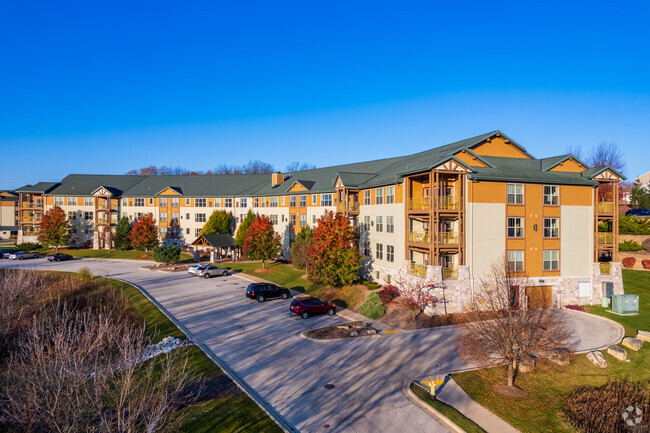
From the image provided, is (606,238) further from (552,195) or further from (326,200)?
(326,200)

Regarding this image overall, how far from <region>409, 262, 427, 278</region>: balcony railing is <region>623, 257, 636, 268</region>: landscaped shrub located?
2453 centimetres

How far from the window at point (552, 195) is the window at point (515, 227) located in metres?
3.12

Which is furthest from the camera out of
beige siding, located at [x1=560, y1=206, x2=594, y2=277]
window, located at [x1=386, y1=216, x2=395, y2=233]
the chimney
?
the chimney

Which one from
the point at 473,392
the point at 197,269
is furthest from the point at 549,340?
the point at 197,269

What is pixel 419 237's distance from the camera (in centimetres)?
3148

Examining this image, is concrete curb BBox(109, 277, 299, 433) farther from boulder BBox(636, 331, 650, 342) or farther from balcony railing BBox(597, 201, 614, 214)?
balcony railing BBox(597, 201, 614, 214)

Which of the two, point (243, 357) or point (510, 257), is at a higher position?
point (510, 257)

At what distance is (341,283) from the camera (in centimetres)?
3628

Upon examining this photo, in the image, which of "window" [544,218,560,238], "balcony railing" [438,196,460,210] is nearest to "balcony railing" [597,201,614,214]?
"window" [544,218,560,238]

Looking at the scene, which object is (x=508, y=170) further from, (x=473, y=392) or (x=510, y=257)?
(x=473, y=392)

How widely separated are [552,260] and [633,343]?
32.8 feet

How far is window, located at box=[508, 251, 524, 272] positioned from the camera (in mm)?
30266

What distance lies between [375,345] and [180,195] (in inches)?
2102

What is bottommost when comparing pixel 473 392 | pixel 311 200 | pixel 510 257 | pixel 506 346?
pixel 473 392
